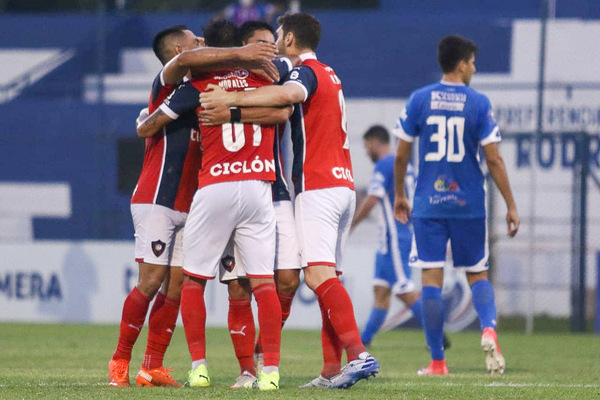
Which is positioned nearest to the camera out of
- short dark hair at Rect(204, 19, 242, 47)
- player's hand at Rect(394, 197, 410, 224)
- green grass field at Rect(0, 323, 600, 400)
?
green grass field at Rect(0, 323, 600, 400)

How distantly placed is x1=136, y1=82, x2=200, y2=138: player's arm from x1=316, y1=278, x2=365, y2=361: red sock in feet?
4.02

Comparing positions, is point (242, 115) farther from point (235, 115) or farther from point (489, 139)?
point (489, 139)

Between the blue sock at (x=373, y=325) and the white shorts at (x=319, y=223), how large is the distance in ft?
14.4

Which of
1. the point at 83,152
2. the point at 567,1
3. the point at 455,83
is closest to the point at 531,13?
the point at 567,1

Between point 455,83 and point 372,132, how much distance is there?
282 cm

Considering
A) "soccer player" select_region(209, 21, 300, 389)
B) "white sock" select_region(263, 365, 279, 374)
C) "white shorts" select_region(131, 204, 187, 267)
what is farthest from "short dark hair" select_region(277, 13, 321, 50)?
"white sock" select_region(263, 365, 279, 374)

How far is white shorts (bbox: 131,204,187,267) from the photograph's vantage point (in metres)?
6.40

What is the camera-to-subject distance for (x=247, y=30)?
6387mm

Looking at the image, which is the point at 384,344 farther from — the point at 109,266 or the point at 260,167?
the point at 260,167

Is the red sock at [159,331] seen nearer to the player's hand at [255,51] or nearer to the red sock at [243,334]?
the red sock at [243,334]

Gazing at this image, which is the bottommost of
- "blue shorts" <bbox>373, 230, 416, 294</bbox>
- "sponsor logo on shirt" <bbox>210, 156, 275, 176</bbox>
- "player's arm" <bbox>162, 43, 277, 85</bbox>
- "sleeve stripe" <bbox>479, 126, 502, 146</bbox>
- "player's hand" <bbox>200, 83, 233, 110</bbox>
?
"blue shorts" <bbox>373, 230, 416, 294</bbox>

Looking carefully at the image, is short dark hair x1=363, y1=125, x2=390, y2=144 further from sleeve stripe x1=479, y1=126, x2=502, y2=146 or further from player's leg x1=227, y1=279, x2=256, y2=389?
player's leg x1=227, y1=279, x2=256, y2=389

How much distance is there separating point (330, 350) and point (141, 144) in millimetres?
13591

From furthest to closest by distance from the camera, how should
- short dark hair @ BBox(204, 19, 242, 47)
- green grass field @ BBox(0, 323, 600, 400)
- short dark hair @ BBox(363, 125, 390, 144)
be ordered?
short dark hair @ BBox(363, 125, 390, 144)
short dark hair @ BBox(204, 19, 242, 47)
green grass field @ BBox(0, 323, 600, 400)
